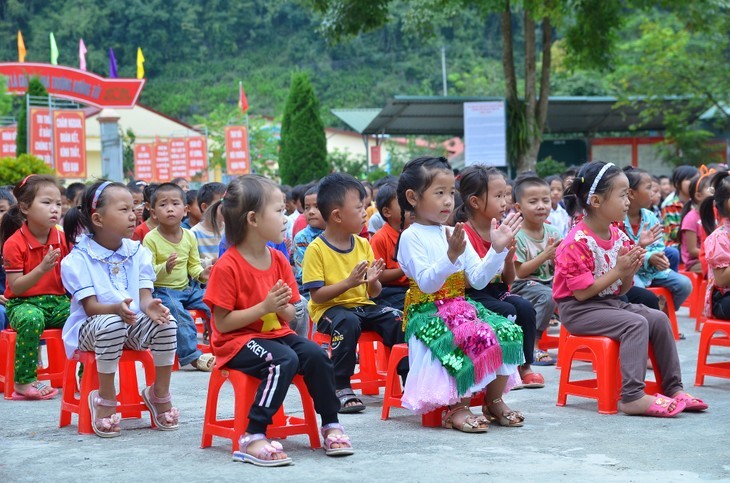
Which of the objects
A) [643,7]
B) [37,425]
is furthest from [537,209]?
[643,7]

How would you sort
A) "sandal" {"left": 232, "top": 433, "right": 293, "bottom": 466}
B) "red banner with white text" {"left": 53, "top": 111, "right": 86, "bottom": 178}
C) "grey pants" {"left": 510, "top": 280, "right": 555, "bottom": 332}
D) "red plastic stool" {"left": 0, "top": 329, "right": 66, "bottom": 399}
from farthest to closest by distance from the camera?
"red banner with white text" {"left": 53, "top": 111, "right": 86, "bottom": 178}, "grey pants" {"left": 510, "top": 280, "right": 555, "bottom": 332}, "red plastic stool" {"left": 0, "top": 329, "right": 66, "bottom": 399}, "sandal" {"left": 232, "top": 433, "right": 293, "bottom": 466}

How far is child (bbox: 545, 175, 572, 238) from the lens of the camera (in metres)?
8.65

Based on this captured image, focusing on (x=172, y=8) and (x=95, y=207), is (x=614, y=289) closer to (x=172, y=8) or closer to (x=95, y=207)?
(x=95, y=207)

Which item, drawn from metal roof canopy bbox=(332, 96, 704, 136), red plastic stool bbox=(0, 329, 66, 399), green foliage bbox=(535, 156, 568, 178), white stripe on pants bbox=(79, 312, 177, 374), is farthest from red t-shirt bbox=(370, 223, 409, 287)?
green foliage bbox=(535, 156, 568, 178)

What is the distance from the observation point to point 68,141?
61.7ft

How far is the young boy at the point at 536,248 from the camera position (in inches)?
256

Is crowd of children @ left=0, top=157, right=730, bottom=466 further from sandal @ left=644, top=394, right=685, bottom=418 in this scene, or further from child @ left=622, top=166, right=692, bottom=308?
child @ left=622, top=166, right=692, bottom=308

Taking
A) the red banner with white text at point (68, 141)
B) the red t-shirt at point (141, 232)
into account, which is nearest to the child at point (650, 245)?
the red t-shirt at point (141, 232)

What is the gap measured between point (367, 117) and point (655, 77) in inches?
319

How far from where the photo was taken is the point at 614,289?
17.9ft

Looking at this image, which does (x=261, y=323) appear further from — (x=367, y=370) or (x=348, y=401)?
(x=367, y=370)

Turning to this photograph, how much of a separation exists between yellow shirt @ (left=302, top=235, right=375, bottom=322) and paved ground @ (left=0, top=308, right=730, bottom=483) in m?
0.61

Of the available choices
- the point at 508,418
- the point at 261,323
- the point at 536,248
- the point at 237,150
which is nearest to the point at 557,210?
the point at 536,248

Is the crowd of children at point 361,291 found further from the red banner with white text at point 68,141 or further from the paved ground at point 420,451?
the red banner with white text at point 68,141
